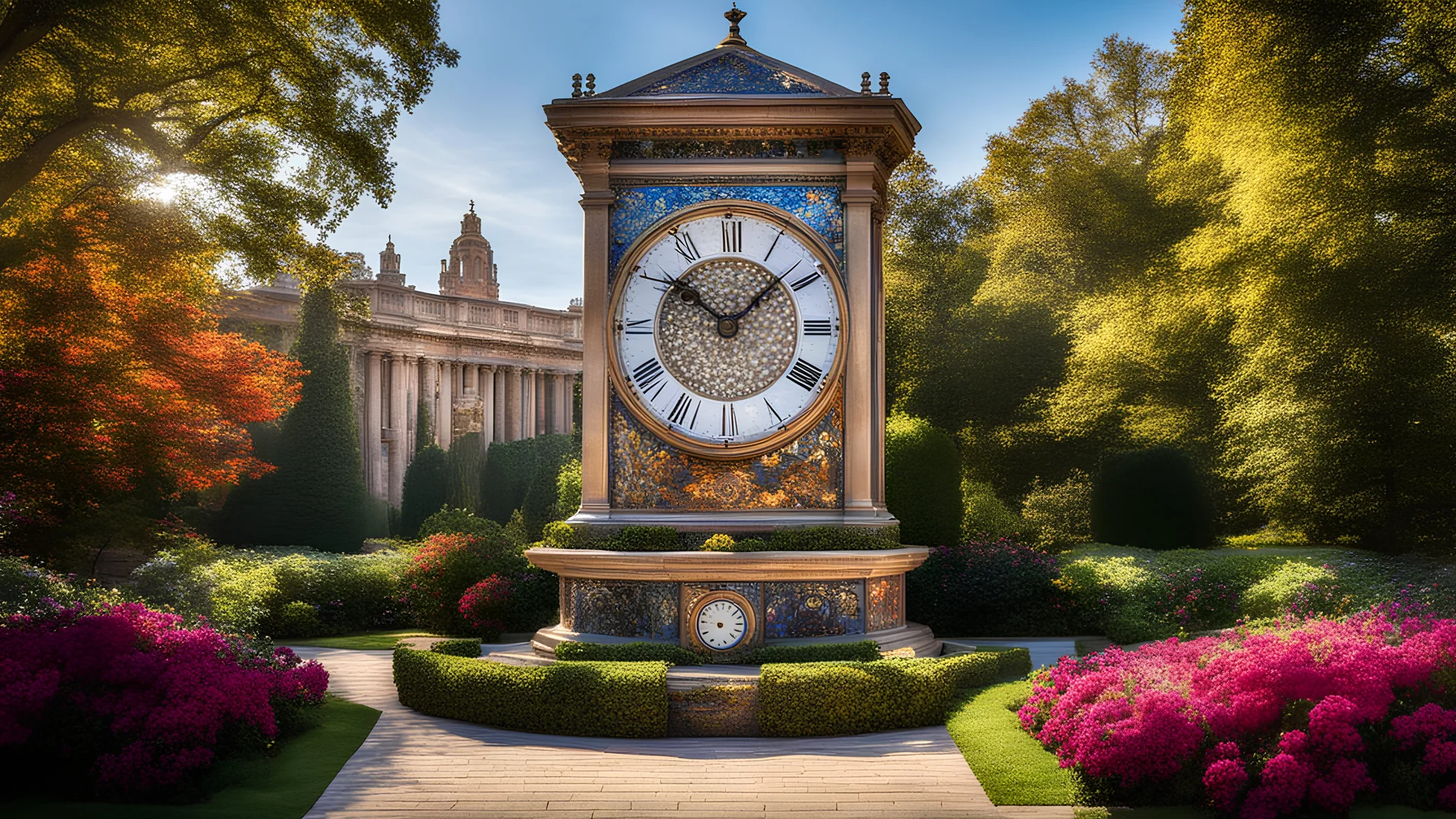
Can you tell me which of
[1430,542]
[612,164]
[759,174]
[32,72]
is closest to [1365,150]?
[1430,542]

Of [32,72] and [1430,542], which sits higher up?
[32,72]

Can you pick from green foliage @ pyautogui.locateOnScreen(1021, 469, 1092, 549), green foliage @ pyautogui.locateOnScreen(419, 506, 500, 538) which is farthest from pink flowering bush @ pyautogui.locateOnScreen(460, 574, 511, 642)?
green foliage @ pyautogui.locateOnScreen(1021, 469, 1092, 549)

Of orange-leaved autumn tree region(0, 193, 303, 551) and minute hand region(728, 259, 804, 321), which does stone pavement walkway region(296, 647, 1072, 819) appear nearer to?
minute hand region(728, 259, 804, 321)

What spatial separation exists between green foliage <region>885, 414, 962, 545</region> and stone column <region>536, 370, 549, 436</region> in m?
28.1

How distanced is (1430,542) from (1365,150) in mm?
5859

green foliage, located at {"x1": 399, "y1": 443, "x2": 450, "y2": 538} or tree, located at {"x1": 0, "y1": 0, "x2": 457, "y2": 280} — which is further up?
tree, located at {"x1": 0, "y1": 0, "x2": 457, "y2": 280}

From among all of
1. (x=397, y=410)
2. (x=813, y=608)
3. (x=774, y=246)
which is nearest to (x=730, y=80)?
(x=774, y=246)

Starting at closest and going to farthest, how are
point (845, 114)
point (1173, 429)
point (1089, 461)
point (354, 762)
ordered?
1. point (354, 762)
2. point (845, 114)
3. point (1173, 429)
4. point (1089, 461)

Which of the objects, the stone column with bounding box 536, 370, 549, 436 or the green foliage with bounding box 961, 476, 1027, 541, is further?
the stone column with bounding box 536, 370, 549, 436

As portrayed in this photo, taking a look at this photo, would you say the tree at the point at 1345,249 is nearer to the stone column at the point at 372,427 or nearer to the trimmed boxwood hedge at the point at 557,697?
the trimmed boxwood hedge at the point at 557,697

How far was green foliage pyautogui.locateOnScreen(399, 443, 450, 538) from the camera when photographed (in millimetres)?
30422

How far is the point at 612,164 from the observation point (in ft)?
32.5

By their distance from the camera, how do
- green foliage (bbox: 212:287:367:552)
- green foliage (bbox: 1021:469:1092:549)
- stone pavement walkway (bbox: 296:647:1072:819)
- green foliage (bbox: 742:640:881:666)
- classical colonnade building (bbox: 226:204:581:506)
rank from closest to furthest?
stone pavement walkway (bbox: 296:647:1072:819), green foliage (bbox: 742:640:881:666), green foliage (bbox: 1021:469:1092:549), green foliage (bbox: 212:287:367:552), classical colonnade building (bbox: 226:204:581:506)

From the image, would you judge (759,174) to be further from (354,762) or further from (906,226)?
(906,226)
